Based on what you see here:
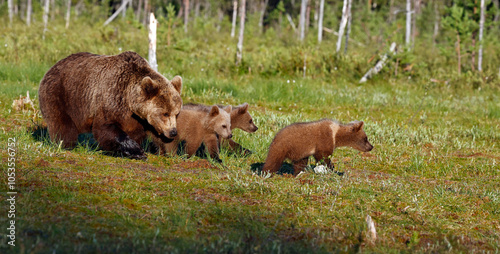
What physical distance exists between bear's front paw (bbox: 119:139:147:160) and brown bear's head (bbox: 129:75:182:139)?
1.21 feet

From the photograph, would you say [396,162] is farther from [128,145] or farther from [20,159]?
[20,159]

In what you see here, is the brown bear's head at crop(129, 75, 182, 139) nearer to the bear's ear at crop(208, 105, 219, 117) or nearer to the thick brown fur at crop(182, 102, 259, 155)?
the bear's ear at crop(208, 105, 219, 117)

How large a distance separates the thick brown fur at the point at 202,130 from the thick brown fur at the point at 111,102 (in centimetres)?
42

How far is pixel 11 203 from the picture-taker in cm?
475

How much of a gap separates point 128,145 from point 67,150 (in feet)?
3.18

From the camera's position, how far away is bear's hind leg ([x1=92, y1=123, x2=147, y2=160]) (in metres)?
6.94

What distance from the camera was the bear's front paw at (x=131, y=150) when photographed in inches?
277

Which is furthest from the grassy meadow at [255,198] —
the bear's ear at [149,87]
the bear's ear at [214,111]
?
the bear's ear at [149,87]

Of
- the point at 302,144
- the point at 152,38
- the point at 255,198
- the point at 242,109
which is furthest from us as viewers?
the point at 152,38

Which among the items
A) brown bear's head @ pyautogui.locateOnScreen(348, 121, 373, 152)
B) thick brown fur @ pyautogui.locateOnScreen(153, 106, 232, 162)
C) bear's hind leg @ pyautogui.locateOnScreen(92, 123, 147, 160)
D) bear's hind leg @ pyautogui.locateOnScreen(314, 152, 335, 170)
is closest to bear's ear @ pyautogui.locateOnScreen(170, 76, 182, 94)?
thick brown fur @ pyautogui.locateOnScreen(153, 106, 232, 162)

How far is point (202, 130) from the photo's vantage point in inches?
314

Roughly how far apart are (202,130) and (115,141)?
149 cm

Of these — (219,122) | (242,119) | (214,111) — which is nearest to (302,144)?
(219,122)

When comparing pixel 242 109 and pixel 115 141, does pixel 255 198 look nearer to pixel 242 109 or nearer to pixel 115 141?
pixel 115 141
